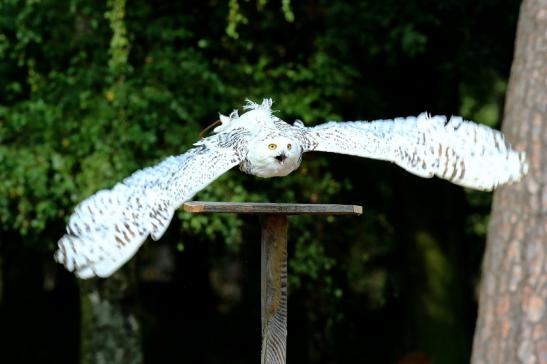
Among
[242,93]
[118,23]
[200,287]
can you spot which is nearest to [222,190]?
[242,93]

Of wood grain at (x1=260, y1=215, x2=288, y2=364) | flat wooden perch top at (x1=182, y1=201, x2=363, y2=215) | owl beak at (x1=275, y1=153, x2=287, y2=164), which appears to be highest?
owl beak at (x1=275, y1=153, x2=287, y2=164)

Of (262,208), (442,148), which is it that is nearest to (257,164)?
(262,208)

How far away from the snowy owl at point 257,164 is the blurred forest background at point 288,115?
2631mm

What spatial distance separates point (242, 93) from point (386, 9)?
127 cm

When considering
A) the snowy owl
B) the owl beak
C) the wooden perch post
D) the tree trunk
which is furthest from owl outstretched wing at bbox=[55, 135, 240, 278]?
the tree trunk

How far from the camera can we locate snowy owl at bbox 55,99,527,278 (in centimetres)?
360

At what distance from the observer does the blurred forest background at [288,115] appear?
7371 millimetres

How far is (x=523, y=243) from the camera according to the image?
198 inches

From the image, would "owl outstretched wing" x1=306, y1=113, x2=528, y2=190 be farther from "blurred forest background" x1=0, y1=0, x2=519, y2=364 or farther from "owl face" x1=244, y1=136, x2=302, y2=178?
"blurred forest background" x1=0, y1=0, x2=519, y2=364

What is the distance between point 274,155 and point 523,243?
5.63ft

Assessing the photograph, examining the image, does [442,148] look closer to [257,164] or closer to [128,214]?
[257,164]

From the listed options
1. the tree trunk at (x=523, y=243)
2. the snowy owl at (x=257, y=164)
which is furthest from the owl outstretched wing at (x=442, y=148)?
the tree trunk at (x=523, y=243)

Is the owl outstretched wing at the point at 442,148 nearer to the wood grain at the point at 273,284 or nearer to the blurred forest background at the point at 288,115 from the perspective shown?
the wood grain at the point at 273,284

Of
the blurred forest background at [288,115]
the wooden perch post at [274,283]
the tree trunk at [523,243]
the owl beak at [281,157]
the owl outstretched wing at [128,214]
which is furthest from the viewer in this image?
the blurred forest background at [288,115]
